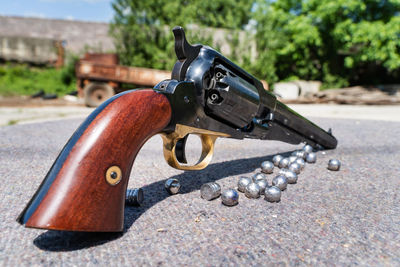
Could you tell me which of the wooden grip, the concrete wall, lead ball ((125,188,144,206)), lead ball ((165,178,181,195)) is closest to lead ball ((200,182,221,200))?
lead ball ((165,178,181,195))

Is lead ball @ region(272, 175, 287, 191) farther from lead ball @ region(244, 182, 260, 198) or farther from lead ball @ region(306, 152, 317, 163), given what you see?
lead ball @ region(306, 152, 317, 163)

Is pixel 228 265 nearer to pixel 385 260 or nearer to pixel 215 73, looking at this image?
pixel 385 260

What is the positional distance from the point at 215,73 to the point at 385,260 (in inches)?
33.9

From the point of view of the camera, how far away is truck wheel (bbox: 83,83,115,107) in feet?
20.6

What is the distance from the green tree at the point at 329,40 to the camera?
7.36 metres

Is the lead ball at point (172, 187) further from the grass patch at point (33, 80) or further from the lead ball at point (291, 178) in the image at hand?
the grass patch at point (33, 80)

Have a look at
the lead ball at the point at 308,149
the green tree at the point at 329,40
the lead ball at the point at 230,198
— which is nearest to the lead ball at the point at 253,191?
the lead ball at the point at 230,198

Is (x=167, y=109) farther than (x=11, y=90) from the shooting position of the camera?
No

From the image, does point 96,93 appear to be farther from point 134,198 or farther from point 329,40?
point 329,40

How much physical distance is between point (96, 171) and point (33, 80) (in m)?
10.8

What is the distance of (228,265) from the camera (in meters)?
0.75

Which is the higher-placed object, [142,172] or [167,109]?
[167,109]

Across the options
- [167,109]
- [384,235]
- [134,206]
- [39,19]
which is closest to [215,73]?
[167,109]

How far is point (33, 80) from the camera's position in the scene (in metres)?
9.87
